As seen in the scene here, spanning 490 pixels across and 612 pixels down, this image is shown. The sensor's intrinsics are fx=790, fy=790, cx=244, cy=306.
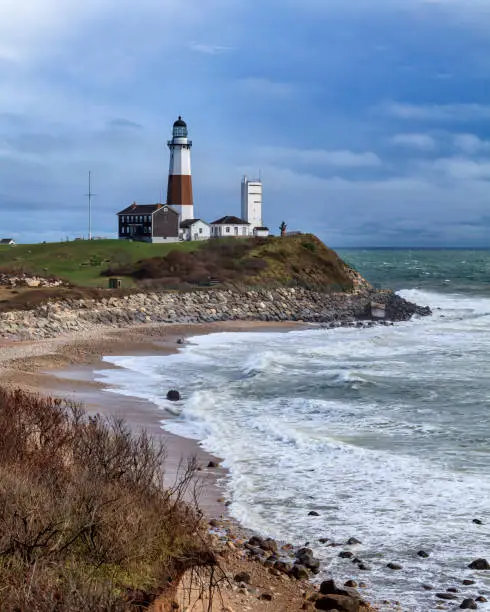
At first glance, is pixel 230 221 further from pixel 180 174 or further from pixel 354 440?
pixel 354 440

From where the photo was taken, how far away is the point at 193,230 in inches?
2992

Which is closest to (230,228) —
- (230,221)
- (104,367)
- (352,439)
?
(230,221)

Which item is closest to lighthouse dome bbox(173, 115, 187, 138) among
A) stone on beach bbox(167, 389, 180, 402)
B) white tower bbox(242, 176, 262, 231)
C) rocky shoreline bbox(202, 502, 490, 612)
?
white tower bbox(242, 176, 262, 231)

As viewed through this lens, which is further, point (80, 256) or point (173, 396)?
point (80, 256)

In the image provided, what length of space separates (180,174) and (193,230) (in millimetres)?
5627

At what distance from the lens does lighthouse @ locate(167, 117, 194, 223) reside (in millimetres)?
75938

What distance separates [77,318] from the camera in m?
39.9

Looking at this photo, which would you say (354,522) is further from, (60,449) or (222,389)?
(222,389)

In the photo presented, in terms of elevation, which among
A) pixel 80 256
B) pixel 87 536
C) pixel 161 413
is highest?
pixel 80 256

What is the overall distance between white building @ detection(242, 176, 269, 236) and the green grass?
47.5 ft

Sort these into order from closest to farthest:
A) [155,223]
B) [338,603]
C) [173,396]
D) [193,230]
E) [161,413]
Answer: [338,603] → [161,413] → [173,396] → [155,223] → [193,230]

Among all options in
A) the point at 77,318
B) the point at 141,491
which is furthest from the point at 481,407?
the point at 77,318

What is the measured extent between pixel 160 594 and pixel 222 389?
16.9 meters

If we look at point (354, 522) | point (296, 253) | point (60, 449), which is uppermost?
point (296, 253)
